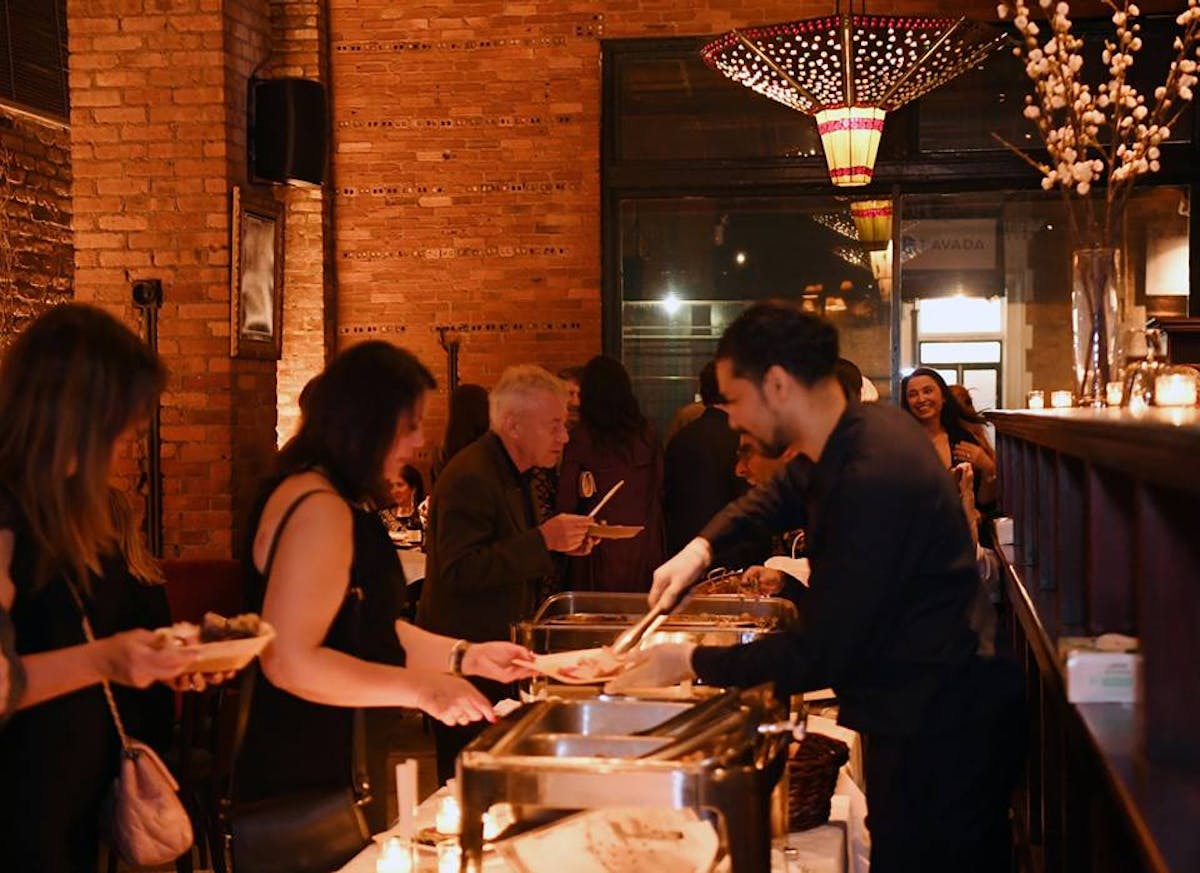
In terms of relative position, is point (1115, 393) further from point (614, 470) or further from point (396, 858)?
point (396, 858)

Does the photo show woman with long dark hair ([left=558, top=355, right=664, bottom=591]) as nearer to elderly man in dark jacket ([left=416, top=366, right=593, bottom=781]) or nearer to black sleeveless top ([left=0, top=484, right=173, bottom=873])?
elderly man in dark jacket ([left=416, top=366, right=593, bottom=781])

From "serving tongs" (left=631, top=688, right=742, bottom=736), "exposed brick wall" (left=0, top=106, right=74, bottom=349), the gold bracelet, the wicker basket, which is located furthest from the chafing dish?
"exposed brick wall" (left=0, top=106, right=74, bottom=349)

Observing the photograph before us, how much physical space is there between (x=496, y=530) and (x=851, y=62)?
6.81 feet

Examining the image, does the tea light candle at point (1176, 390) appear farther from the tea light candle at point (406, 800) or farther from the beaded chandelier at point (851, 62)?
the tea light candle at point (406, 800)

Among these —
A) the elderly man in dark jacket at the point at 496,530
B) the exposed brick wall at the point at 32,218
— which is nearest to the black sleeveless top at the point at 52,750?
the elderly man in dark jacket at the point at 496,530

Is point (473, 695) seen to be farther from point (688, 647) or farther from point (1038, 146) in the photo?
point (1038, 146)

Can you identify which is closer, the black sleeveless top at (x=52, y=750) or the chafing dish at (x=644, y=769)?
the chafing dish at (x=644, y=769)

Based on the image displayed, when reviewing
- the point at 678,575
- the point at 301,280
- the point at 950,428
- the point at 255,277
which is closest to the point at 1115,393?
the point at 678,575

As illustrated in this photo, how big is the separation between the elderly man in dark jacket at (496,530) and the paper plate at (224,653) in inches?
73.3

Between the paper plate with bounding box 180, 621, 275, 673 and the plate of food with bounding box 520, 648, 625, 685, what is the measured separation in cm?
64

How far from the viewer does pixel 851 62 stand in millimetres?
5254

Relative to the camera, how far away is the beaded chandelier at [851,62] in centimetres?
504

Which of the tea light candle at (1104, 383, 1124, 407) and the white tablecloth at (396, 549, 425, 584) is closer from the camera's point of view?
the tea light candle at (1104, 383, 1124, 407)

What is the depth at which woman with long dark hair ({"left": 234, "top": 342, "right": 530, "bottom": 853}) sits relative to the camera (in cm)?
266
